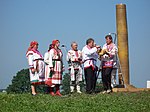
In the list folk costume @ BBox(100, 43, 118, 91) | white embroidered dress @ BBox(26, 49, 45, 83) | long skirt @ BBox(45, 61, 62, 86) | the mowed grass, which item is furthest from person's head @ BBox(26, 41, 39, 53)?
the mowed grass

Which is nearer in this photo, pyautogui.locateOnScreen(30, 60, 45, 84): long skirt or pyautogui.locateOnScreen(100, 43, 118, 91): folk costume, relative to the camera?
pyautogui.locateOnScreen(30, 60, 45, 84): long skirt

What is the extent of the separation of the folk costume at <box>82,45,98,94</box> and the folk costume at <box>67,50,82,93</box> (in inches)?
20.1

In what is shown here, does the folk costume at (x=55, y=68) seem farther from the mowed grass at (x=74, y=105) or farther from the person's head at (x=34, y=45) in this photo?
the mowed grass at (x=74, y=105)

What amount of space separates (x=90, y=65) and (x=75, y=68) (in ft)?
2.59

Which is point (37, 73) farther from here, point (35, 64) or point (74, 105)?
point (74, 105)

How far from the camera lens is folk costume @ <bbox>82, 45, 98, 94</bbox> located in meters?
14.9

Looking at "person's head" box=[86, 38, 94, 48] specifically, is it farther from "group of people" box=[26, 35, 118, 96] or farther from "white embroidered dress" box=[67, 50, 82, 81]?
"white embroidered dress" box=[67, 50, 82, 81]

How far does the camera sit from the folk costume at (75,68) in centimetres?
1553

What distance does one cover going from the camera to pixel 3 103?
11703mm

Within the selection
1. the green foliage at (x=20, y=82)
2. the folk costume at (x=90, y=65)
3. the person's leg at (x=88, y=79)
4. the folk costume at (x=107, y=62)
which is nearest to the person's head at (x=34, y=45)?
the folk costume at (x=90, y=65)

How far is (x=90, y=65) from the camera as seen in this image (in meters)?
15.0

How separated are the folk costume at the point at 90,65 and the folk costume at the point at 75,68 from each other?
0.51 metres

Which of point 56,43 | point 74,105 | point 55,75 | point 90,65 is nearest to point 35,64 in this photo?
point 55,75

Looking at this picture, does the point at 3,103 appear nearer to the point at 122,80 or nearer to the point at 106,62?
the point at 106,62
